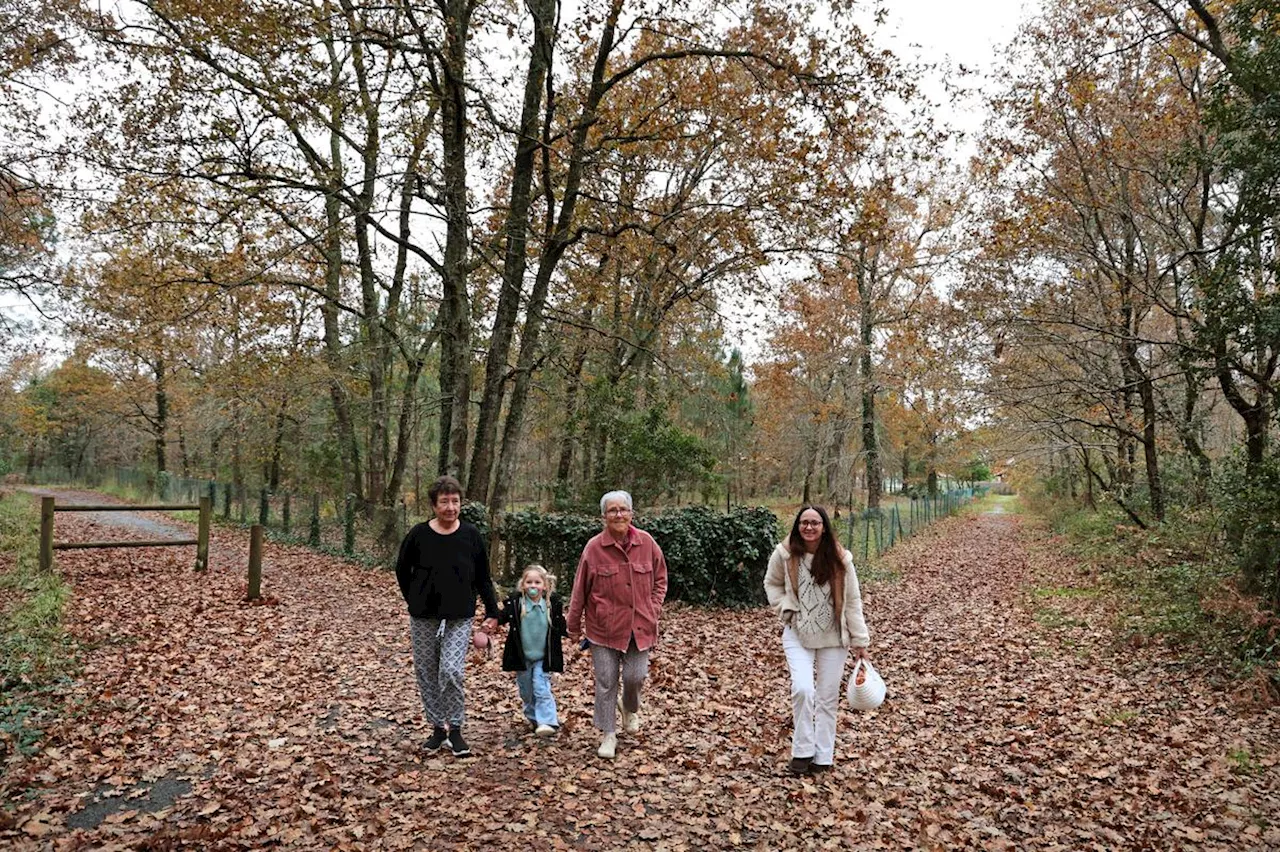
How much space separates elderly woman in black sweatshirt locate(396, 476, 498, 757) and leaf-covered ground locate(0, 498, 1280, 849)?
0.33 meters

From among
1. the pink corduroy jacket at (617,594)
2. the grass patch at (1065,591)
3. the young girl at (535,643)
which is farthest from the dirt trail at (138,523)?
the grass patch at (1065,591)

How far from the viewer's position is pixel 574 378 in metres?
16.9

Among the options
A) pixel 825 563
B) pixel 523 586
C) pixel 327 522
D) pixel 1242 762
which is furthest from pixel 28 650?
pixel 327 522

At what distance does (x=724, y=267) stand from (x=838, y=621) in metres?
13.0

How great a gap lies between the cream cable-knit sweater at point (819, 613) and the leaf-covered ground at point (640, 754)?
3.18ft

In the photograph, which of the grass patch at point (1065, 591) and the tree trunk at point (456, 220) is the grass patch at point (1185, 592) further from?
the tree trunk at point (456, 220)

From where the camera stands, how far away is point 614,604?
5.44 metres

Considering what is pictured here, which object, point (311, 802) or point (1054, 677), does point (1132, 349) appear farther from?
point (311, 802)

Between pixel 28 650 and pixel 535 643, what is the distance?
15.8ft

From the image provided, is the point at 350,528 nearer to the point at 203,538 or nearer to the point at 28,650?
the point at 203,538

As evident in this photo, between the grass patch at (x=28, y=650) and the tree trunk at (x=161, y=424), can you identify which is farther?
the tree trunk at (x=161, y=424)

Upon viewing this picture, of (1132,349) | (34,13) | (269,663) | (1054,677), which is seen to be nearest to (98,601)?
(269,663)

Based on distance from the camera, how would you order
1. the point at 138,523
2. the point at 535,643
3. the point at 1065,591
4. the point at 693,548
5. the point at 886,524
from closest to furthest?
1. the point at 535,643
2. the point at 693,548
3. the point at 1065,591
4. the point at 138,523
5. the point at 886,524

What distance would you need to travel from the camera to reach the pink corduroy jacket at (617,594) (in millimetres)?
5418
